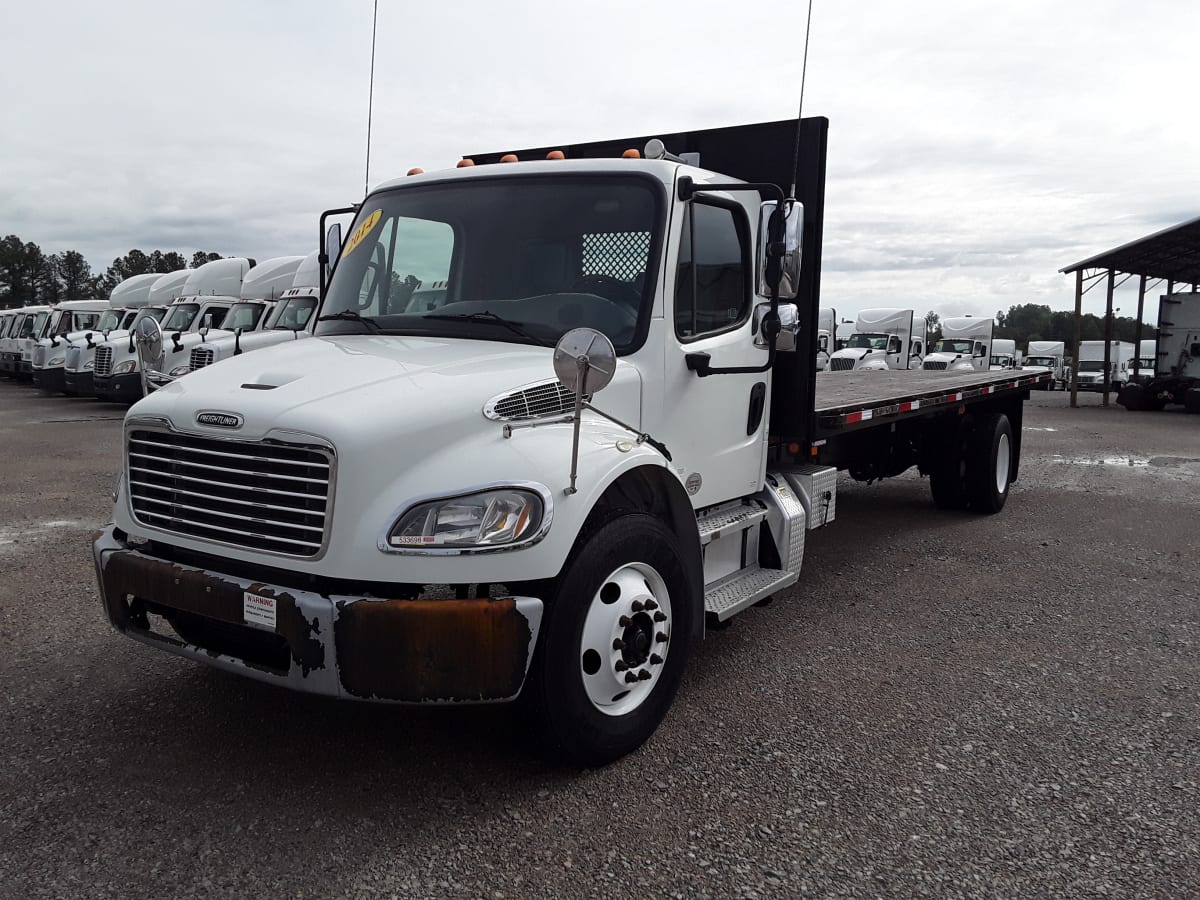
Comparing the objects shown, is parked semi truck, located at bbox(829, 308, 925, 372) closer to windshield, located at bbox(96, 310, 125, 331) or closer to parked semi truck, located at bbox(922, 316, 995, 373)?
parked semi truck, located at bbox(922, 316, 995, 373)

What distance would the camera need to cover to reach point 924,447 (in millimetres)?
8680

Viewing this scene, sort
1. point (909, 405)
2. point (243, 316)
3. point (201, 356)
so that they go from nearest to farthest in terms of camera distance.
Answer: point (909, 405) → point (201, 356) → point (243, 316)

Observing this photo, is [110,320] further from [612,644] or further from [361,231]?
[612,644]

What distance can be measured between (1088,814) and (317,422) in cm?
289

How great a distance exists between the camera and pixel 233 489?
3.20m

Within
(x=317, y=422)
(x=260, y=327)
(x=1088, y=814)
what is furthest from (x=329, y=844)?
(x=260, y=327)

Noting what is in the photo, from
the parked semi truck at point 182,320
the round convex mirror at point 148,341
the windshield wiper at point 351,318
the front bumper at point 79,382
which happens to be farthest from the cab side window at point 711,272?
the front bumper at point 79,382

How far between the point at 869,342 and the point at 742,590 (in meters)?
27.0

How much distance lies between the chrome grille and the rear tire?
19.8ft

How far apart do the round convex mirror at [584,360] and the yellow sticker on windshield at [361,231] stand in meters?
1.92

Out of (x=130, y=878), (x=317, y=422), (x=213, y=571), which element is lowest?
(x=130, y=878)

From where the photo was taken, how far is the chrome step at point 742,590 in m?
4.24

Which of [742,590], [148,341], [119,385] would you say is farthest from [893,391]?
[119,385]

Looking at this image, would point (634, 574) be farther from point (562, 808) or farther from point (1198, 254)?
point (1198, 254)
